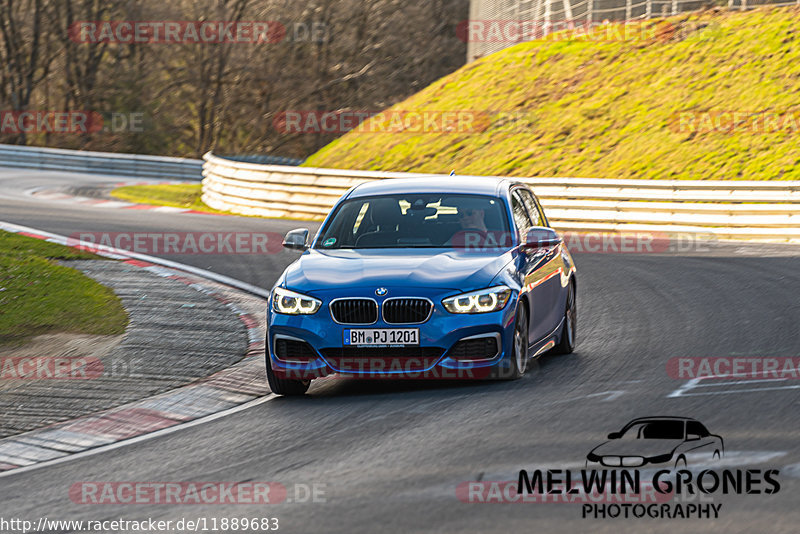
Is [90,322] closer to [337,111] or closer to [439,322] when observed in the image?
[439,322]

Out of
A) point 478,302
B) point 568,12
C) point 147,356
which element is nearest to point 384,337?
point 478,302

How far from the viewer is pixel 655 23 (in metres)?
33.5

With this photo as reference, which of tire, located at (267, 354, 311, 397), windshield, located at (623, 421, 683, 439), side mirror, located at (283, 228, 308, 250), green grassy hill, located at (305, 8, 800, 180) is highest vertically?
green grassy hill, located at (305, 8, 800, 180)

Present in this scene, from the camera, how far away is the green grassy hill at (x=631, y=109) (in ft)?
87.6

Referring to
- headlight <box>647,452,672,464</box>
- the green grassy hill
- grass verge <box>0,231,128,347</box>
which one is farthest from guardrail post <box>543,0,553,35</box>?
headlight <box>647,452,672,464</box>

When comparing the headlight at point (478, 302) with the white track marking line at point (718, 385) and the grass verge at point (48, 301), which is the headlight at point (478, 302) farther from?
the grass verge at point (48, 301)

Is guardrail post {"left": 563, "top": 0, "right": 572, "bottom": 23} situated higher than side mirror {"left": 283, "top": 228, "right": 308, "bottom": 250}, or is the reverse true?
guardrail post {"left": 563, "top": 0, "right": 572, "bottom": 23}

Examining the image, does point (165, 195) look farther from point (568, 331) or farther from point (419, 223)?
point (419, 223)

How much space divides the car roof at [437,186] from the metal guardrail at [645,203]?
457 inches

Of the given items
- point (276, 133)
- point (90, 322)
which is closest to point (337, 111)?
point (276, 133)

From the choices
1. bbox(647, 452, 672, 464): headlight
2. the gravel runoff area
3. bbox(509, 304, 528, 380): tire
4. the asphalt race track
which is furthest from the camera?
the gravel runoff area

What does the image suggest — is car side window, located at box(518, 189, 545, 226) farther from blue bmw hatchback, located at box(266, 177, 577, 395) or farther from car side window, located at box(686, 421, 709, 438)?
car side window, located at box(686, 421, 709, 438)

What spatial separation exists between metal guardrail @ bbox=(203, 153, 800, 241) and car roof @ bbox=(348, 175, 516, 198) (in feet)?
38.1

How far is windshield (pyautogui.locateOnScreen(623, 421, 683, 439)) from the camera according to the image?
6.57 metres
